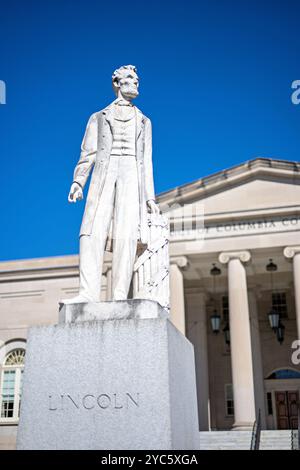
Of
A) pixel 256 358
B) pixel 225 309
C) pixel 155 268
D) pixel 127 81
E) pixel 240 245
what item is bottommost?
pixel 155 268

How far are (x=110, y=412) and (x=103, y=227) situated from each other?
6.97 feet

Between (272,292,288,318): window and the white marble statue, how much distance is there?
2885cm

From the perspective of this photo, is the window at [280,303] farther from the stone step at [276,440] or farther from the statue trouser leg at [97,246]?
the statue trouser leg at [97,246]

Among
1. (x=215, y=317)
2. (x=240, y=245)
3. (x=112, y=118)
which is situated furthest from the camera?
(x=240, y=245)

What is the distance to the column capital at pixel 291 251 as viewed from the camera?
27453 mm

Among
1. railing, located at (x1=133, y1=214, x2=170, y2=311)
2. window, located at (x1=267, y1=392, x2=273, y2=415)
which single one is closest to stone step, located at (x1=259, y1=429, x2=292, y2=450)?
window, located at (x1=267, y1=392, x2=273, y2=415)

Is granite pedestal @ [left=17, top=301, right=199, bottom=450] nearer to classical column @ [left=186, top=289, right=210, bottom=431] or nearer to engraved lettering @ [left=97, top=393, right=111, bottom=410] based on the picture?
engraved lettering @ [left=97, top=393, right=111, bottom=410]

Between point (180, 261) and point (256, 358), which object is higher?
point (180, 261)

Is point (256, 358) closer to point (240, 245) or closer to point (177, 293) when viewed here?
point (177, 293)

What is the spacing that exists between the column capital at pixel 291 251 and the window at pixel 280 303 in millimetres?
7587

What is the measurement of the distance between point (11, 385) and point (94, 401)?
28.5m

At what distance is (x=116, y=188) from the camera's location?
22.0ft

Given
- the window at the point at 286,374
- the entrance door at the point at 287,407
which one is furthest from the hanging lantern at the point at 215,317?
the entrance door at the point at 287,407

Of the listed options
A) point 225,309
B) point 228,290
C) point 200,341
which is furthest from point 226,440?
point 225,309
